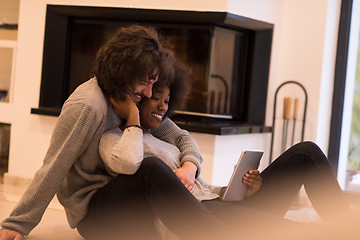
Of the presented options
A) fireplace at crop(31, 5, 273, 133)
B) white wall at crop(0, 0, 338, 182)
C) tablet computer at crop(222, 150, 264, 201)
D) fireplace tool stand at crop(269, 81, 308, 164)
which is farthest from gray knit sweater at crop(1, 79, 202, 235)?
fireplace tool stand at crop(269, 81, 308, 164)

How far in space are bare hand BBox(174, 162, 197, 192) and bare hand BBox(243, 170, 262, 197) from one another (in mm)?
212

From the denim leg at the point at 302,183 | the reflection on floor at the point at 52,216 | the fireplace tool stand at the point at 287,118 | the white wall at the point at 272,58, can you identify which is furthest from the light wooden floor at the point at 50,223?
the fireplace tool stand at the point at 287,118

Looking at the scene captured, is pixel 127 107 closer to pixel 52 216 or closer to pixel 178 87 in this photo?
pixel 178 87

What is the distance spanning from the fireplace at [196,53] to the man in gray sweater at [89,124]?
161 centimetres

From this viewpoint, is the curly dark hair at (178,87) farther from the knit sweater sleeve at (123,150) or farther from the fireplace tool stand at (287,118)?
the fireplace tool stand at (287,118)

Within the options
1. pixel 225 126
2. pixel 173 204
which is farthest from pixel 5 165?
pixel 173 204

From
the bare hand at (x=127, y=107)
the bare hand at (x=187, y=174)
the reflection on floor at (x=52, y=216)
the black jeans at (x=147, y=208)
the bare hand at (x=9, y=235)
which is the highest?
the bare hand at (x=127, y=107)

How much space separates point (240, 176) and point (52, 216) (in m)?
1.09

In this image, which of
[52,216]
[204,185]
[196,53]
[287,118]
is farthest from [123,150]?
[287,118]

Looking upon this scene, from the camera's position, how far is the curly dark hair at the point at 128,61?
1896mm

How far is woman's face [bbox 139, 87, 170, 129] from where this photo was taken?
6.80ft

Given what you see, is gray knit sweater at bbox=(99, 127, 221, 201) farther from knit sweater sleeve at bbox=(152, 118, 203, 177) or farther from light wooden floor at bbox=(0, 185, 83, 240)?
light wooden floor at bbox=(0, 185, 83, 240)

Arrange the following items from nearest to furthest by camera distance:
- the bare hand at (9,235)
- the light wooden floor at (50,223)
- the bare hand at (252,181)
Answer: the bare hand at (9,235) < the bare hand at (252,181) < the light wooden floor at (50,223)

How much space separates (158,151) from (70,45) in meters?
2.07
